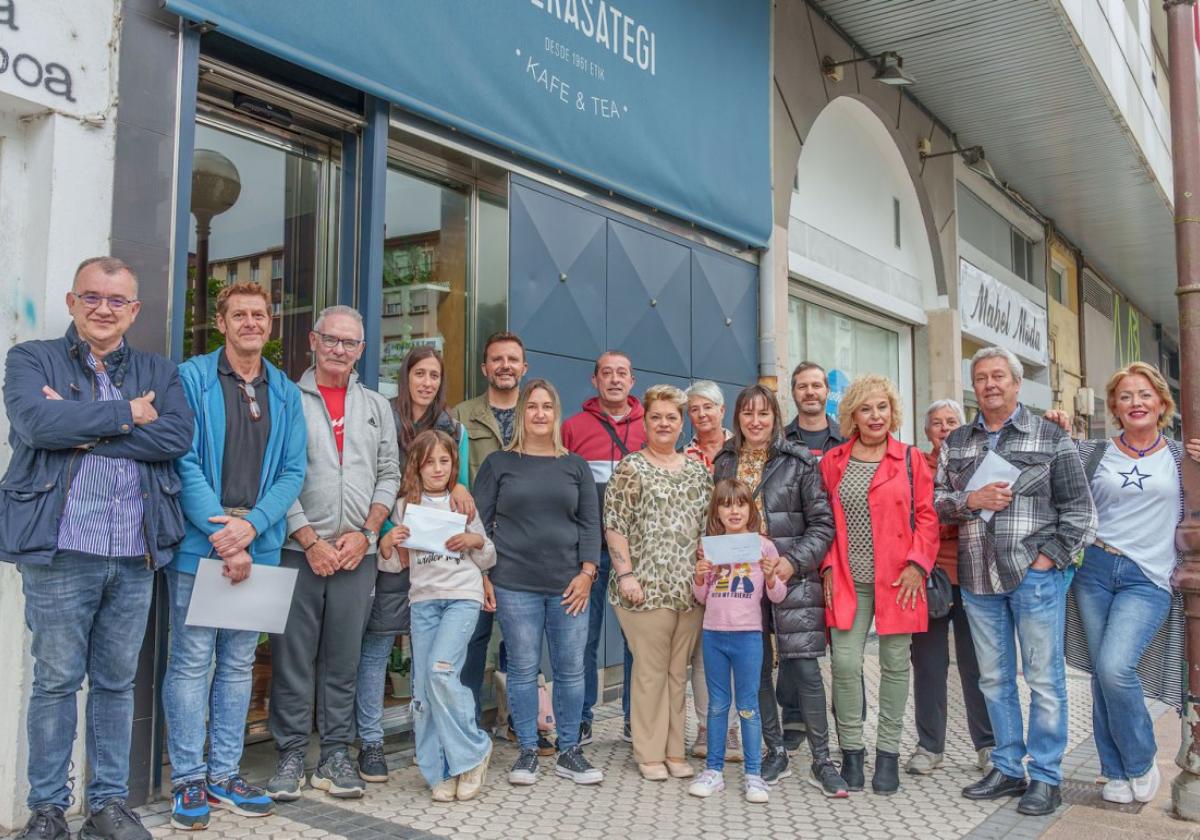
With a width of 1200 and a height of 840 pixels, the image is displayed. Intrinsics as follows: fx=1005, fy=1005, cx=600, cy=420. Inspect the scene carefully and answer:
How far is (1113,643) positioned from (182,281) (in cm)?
444

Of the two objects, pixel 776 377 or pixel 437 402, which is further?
pixel 776 377

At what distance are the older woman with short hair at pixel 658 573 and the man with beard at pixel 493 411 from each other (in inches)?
27.5

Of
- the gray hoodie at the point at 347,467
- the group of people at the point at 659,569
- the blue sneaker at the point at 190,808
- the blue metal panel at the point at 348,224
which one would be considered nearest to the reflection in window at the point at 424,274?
the blue metal panel at the point at 348,224

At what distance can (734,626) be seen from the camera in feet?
14.9

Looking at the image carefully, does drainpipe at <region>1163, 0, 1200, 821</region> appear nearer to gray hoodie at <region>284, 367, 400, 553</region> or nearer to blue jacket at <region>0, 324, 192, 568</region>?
gray hoodie at <region>284, 367, 400, 553</region>

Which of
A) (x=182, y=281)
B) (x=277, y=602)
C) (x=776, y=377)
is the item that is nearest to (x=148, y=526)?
(x=277, y=602)

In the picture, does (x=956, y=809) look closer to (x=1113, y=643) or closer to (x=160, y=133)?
(x=1113, y=643)

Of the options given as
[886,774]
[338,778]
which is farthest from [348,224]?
[886,774]

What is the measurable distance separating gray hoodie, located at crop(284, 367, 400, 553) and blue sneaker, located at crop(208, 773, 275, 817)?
97cm

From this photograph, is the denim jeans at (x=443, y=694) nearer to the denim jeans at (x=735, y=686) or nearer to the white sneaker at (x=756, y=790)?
the denim jeans at (x=735, y=686)

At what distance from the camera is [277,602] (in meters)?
4.05

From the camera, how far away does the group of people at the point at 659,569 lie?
4.14 m

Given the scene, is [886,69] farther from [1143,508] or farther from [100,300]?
[100,300]

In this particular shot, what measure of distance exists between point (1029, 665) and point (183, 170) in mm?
4369
